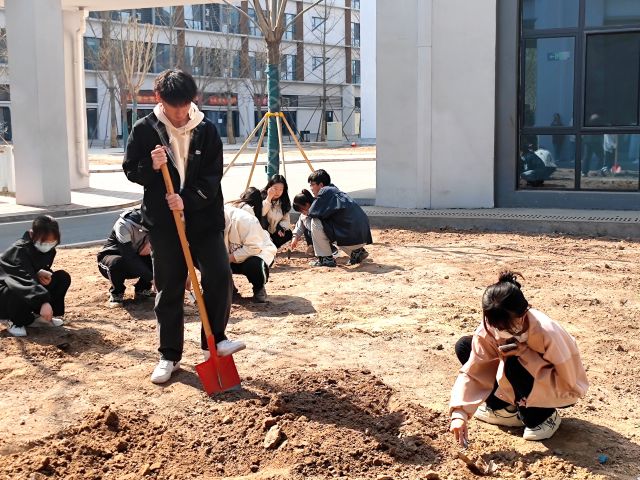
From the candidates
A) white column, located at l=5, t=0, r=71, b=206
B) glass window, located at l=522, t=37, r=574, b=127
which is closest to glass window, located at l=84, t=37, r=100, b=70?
white column, located at l=5, t=0, r=71, b=206

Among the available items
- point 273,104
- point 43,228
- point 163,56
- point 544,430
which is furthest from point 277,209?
point 163,56

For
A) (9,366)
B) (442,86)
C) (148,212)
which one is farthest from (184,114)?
(442,86)

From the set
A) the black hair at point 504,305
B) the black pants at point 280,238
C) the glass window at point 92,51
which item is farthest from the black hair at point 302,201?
the glass window at point 92,51

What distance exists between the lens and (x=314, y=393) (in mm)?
4301

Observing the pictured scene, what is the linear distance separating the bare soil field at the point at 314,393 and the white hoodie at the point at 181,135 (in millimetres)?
1232

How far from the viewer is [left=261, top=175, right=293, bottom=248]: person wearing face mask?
8188mm

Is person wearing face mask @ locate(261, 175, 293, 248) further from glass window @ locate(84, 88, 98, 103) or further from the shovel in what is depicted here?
glass window @ locate(84, 88, 98, 103)

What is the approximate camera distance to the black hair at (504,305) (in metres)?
3.38

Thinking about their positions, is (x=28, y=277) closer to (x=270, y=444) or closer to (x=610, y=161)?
(x=270, y=444)

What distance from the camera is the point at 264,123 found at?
37.2 feet

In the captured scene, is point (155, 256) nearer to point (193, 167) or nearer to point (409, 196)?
point (193, 167)

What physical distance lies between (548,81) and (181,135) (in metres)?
8.33

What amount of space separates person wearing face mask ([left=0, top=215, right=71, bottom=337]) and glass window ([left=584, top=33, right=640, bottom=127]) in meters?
8.21

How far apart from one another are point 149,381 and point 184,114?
153cm
